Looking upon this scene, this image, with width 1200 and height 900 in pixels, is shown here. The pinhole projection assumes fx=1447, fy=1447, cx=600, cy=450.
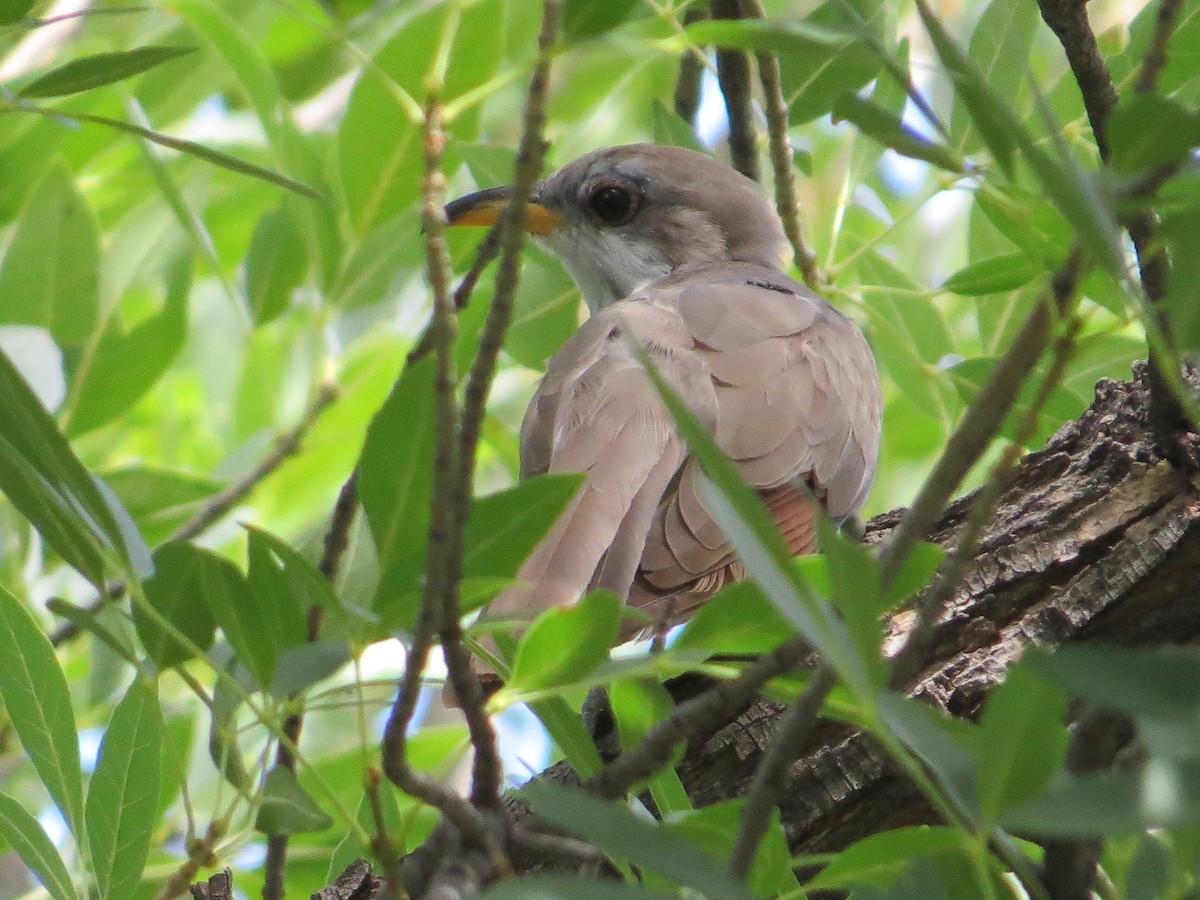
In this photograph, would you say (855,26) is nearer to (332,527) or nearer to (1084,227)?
(1084,227)

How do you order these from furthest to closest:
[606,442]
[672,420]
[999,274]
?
[606,442], [672,420], [999,274]

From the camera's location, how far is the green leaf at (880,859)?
58.1 inches

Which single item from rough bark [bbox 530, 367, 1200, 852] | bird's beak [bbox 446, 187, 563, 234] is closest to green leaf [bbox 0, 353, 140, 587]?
rough bark [bbox 530, 367, 1200, 852]

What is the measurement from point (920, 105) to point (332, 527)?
5.73 ft

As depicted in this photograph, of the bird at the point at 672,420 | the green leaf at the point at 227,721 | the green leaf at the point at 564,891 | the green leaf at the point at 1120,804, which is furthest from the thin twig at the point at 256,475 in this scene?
the green leaf at the point at 1120,804

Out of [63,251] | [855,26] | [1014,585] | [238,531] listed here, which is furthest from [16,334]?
[855,26]

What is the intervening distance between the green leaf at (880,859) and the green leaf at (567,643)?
1.09 feet

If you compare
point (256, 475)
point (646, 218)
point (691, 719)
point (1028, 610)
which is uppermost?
point (646, 218)

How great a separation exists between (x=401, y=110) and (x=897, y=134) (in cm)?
251

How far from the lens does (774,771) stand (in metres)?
1.34

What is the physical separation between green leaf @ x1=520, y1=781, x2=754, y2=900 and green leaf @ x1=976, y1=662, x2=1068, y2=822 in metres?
0.23

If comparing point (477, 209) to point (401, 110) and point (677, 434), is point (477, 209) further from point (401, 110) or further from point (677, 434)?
point (677, 434)

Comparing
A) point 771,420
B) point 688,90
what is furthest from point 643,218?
point 771,420

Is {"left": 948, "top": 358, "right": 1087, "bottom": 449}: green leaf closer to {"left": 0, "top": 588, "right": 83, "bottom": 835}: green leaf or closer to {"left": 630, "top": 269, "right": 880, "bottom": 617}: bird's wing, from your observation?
{"left": 630, "top": 269, "right": 880, "bottom": 617}: bird's wing
